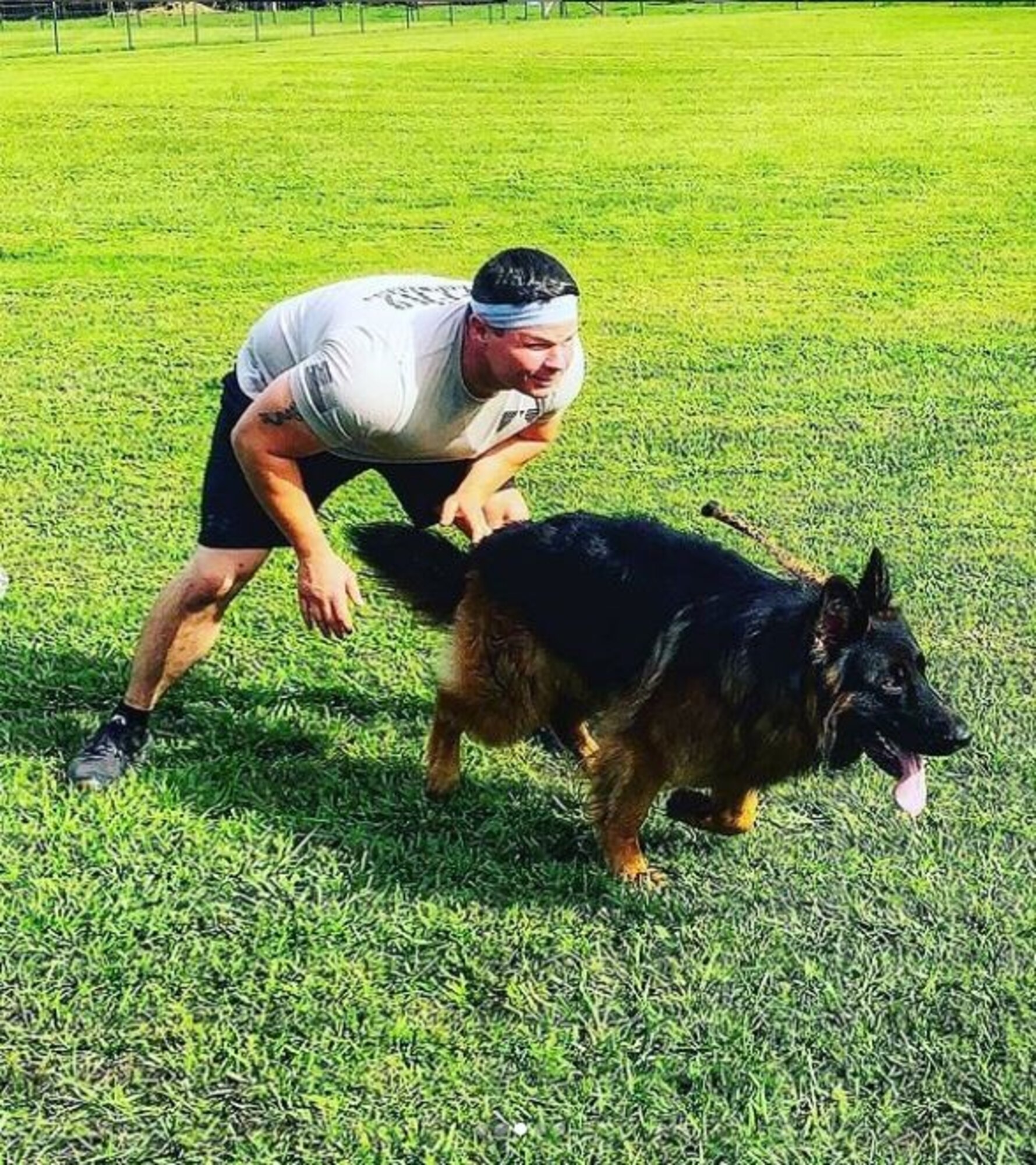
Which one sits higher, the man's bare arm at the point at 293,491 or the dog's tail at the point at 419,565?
the man's bare arm at the point at 293,491

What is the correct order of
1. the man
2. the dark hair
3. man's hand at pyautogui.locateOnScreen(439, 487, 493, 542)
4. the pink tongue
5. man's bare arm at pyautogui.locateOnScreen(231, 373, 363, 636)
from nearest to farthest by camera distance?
the pink tongue, the dark hair, the man, man's bare arm at pyautogui.locateOnScreen(231, 373, 363, 636), man's hand at pyautogui.locateOnScreen(439, 487, 493, 542)

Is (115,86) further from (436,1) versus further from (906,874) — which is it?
(436,1)

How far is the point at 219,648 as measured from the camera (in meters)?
4.75

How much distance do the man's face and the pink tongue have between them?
123cm

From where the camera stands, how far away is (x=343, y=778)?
3982 millimetres

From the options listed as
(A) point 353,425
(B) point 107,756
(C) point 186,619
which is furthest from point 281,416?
(B) point 107,756

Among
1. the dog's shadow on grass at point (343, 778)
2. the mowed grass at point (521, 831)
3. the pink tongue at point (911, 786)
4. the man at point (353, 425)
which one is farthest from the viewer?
the dog's shadow on grass at point (343, 778)

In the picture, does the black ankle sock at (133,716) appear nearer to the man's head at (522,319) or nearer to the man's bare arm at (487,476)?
the man's bare arm at (487,476)

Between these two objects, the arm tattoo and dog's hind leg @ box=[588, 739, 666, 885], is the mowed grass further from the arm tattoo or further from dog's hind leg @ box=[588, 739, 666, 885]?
the arm tattoo

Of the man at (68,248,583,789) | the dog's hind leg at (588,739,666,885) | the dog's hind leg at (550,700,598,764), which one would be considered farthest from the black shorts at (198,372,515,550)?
the dog's hind leg at (588,739,666,885)

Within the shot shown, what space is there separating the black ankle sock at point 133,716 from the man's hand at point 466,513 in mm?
1041

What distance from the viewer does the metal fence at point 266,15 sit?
40969 mm

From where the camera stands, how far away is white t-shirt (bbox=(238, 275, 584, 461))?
334 centimetres

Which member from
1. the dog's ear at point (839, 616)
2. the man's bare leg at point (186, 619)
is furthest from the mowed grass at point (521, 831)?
the dog's ear at point (839, 616)
